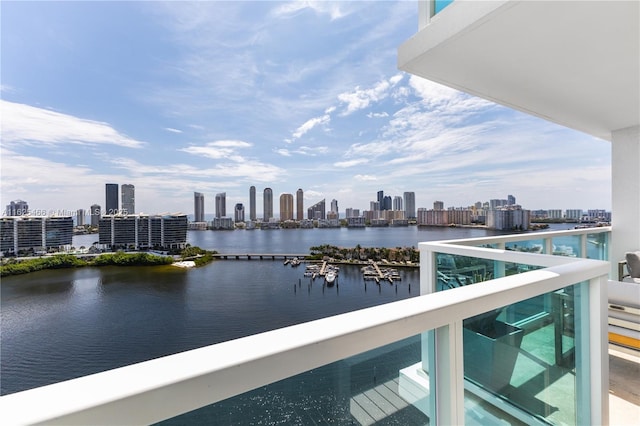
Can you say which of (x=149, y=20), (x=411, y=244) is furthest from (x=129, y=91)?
(x=411, y=244)

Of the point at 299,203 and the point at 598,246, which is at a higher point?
the point at 299,203

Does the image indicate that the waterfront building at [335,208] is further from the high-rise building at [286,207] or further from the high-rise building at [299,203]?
the high-rise building at [286,207]

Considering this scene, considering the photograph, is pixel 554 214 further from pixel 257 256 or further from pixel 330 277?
pixel 257 256

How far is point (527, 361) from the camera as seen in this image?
3.47 ft

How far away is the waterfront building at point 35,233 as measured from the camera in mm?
32156

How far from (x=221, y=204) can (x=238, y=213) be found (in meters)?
4.02

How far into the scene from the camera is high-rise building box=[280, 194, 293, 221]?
50875mm

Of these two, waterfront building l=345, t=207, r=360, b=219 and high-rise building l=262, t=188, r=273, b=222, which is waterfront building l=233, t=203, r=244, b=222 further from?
waterfront building l=345, t=207, r=360, b=219

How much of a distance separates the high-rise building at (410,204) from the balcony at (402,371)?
132 ft

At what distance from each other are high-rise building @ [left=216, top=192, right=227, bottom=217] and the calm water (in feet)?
61.3

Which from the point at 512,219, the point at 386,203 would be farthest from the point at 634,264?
the point at 386,203

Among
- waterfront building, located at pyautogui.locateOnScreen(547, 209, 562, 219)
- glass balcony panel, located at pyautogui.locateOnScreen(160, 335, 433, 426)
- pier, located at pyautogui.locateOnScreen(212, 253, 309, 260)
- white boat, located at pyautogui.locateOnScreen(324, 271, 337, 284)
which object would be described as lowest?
white boat, located at pyautogui.locateOnScreen(324, 271, 337, 284)

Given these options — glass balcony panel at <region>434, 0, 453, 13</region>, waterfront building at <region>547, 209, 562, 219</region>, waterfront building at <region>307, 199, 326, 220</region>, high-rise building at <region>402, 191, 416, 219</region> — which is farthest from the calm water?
glass balcony panel at <region>434, 0, 453, 13</region>

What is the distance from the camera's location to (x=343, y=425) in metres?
0.63
